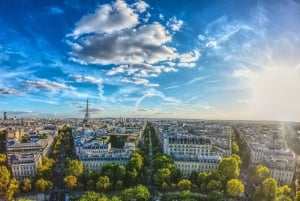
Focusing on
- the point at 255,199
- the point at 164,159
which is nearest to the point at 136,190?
the point at 164,159

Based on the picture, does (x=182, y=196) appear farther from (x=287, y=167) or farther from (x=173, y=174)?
(x=287, y=167)

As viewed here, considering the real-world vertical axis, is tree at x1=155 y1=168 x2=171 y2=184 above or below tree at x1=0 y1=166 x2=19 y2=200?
above

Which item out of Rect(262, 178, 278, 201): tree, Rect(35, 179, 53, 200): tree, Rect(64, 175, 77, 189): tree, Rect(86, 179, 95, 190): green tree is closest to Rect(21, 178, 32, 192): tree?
Rect(35, 179, 53, 200): tree

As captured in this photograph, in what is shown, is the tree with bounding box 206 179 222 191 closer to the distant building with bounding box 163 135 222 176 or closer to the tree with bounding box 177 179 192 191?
the tree with bounding box 177 179 192 191

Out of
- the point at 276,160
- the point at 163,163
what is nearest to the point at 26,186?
the point at 163,163

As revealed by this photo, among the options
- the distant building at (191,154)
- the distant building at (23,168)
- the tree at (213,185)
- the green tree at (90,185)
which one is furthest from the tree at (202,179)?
the distant building at (23,168)

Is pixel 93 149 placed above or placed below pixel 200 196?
above

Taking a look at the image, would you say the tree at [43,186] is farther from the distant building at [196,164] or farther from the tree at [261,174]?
the tree at [261,174]

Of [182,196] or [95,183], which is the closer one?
[182,196]

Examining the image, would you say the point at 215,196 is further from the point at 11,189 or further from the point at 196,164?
the point at 11,189
